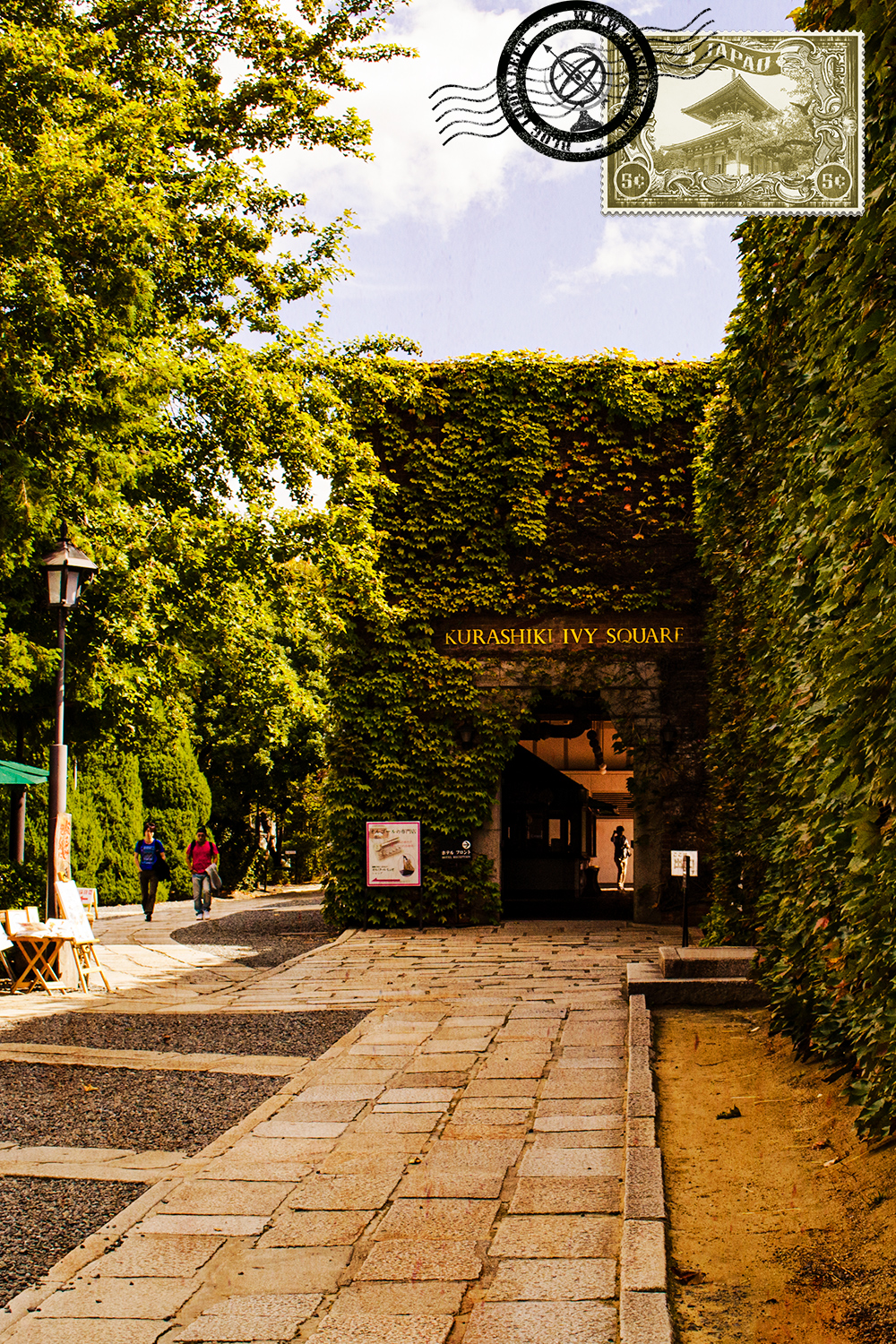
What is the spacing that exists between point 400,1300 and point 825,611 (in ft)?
11.1

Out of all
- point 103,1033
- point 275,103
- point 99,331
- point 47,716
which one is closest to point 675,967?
point 103,1033

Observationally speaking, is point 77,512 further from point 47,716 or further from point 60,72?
point 60,72

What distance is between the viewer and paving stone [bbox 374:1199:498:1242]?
407 cm

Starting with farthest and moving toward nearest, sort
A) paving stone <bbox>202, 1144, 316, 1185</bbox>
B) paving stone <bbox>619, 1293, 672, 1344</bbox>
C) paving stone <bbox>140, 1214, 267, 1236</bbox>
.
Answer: paving stone <bbox>202, 1144, 316, 1185</bbox>
paving stone <bbox>140, 1214, 267, 1236</bbox>
paving stone <bbox>619, 1293, 672, 1344</bbox>

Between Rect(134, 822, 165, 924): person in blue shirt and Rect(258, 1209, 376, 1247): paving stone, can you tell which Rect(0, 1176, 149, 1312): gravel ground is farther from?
Rect(134, 822, 165, 924): person in blue shirt

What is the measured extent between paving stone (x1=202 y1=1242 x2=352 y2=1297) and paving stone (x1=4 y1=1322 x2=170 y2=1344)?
0.31m

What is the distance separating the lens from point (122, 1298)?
361 cm

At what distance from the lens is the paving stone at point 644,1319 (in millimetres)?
2988

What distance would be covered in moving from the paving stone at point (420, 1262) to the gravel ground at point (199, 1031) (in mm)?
3702

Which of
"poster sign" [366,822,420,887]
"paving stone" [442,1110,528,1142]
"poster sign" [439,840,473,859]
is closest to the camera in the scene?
"paving stone" [442,1110,528,1142]

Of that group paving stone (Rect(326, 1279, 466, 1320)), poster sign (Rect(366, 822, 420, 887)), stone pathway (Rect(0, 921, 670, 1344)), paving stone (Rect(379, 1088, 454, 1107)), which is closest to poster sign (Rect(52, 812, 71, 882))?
stone pathway (Rect(0, 921, 670, 1344))

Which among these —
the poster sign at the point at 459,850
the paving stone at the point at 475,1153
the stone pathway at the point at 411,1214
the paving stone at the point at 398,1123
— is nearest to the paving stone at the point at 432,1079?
the stone pathway at the point at 411,1214

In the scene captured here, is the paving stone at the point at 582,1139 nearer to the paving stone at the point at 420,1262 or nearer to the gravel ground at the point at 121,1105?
the paving stone at the point at 420,1262

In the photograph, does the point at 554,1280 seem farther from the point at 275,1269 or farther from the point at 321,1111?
the point at 321,1111
